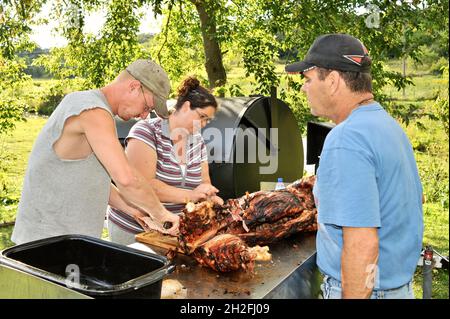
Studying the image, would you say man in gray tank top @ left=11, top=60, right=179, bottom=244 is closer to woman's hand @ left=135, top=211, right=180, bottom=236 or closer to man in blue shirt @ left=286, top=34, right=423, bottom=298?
woman's hand @ left=135, top=211, right=180, bottom=236

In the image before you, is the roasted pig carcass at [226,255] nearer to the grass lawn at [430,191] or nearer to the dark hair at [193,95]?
the dark hair at [193,95]

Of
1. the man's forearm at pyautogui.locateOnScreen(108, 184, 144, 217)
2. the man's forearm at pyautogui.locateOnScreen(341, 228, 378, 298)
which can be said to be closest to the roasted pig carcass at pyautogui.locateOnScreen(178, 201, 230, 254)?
the man's forearm at pyautogui.locateOnScreen(108, 184, 144, 217)

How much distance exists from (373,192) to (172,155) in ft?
6.80

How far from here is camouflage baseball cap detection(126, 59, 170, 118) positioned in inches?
115

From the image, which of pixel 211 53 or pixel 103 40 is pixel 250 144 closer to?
pixel 211 53

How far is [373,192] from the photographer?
185 centimetres

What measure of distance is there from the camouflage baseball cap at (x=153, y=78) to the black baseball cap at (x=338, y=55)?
112cm

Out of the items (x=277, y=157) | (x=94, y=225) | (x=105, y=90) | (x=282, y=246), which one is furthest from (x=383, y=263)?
(x=277, y=157)

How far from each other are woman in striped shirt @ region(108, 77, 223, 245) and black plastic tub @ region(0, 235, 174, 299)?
3.80 feet

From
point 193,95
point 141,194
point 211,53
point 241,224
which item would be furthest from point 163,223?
point 211,53

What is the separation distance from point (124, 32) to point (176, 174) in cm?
600

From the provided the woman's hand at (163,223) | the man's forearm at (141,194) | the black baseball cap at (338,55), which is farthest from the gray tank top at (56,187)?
the black baseball cap at (338,55)

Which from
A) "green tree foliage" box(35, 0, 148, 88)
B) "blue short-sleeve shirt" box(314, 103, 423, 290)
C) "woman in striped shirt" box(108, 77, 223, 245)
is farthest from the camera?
"green tree foliage" box(35, 0, 148, 88)
